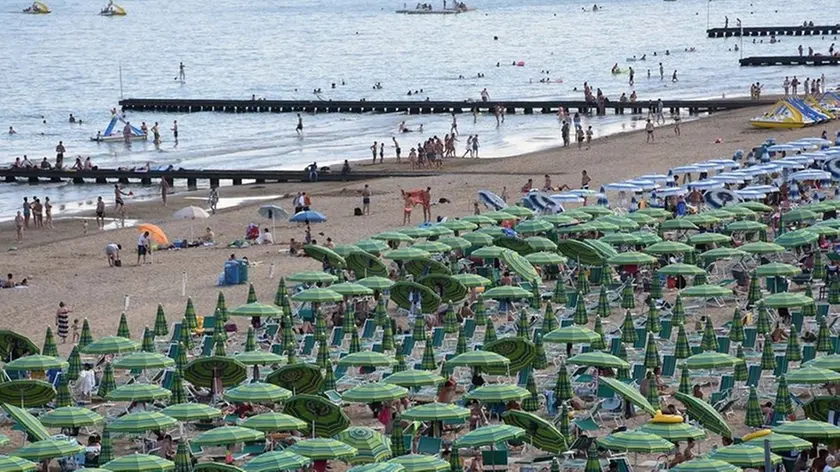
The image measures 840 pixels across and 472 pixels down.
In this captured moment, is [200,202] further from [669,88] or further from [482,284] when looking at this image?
[669,88]

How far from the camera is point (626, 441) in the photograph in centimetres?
1877

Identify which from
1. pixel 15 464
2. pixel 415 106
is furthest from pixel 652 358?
pixel 415 106

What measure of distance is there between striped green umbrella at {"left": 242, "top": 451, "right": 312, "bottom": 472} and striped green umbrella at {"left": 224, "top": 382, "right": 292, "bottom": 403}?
2.81 meters

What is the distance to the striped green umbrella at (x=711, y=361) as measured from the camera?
2270 centimetres

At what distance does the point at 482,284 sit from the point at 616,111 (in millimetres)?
44804

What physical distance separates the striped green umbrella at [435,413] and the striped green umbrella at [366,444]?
0.52 metres

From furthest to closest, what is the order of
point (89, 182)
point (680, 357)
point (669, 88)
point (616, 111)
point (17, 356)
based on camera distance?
point (669, 88), point (616, 111), point (89, 182), point (17, 356), point (680, 357)

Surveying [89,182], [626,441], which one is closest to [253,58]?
[89,182]

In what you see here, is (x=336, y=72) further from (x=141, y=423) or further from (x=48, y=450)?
(x=48, y=450)

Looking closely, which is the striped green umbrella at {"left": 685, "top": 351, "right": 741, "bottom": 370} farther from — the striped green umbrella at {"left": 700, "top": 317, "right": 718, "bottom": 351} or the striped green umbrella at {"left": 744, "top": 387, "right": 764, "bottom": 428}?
the striped green umbrella at {"left": 744, "top": 387, "right": 764, "bottom": 428}

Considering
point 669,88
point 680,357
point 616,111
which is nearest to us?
point 680,357

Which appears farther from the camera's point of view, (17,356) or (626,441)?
(17,356)

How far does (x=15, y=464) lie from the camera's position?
18.6m

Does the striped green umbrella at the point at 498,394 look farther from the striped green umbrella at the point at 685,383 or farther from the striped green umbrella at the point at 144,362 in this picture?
the striped green umbrella at the point at 144,362
